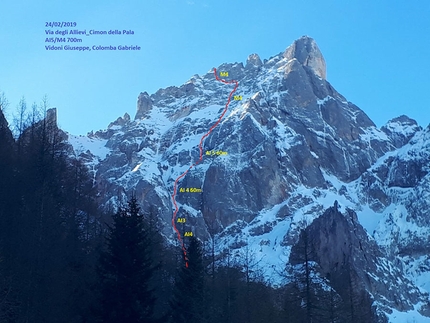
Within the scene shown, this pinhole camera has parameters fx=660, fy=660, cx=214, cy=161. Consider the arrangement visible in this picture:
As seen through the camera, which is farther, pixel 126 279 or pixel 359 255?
pixel 359 255

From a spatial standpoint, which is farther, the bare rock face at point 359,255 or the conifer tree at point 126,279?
the bare rock face at point 359,255

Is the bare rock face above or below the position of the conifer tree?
above

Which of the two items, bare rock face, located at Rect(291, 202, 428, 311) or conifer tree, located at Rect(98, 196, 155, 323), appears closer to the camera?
conifer tree, located at Rect(98, 196, 155, 323)

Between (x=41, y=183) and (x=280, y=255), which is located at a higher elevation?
(x=280, y=255)

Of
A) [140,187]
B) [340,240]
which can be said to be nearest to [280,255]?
[340,240]

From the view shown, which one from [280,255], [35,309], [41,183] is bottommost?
[35,309]

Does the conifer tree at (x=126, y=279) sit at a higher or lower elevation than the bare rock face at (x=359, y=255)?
lower

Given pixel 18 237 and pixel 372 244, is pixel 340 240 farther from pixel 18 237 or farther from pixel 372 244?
pixel 18 237

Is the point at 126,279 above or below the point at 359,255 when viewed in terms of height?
below
